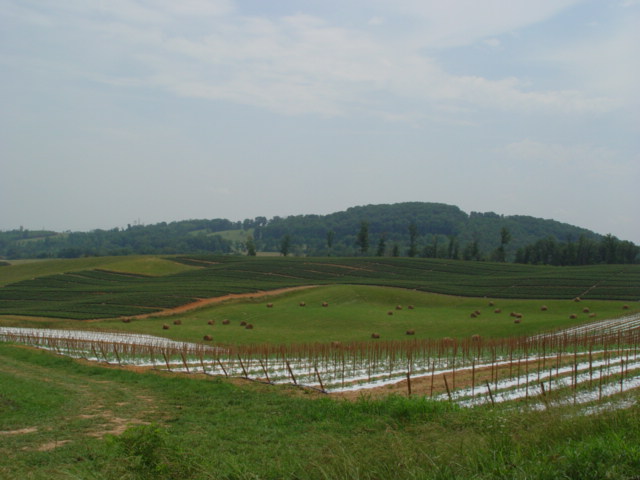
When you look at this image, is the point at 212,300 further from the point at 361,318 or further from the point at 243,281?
the point at 361,318

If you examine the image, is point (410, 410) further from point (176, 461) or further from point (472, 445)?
point (176, 461)

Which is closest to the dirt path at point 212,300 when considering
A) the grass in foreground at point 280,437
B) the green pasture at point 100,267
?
the green pasture at point 100,267

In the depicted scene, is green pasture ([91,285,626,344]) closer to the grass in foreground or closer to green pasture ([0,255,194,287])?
the grass in foreground

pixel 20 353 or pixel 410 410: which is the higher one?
pixel 410 410

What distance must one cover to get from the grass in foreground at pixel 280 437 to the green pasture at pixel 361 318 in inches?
795

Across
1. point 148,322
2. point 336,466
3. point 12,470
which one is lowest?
point 148,322

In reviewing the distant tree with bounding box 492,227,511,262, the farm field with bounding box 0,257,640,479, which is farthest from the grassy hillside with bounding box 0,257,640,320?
the distant tree with bounding box 492,227,511,262

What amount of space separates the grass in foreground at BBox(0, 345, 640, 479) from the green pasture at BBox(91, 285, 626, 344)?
66.3ft

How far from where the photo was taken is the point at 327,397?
632 inches

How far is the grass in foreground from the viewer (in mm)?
7516

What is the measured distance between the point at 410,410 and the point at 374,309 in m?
42.2

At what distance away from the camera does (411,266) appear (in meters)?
97.8

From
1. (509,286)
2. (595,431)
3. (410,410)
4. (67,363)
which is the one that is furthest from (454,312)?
(595,431)

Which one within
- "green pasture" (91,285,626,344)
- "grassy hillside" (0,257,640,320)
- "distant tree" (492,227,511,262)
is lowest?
"green pasture" (91,285,626,344)
